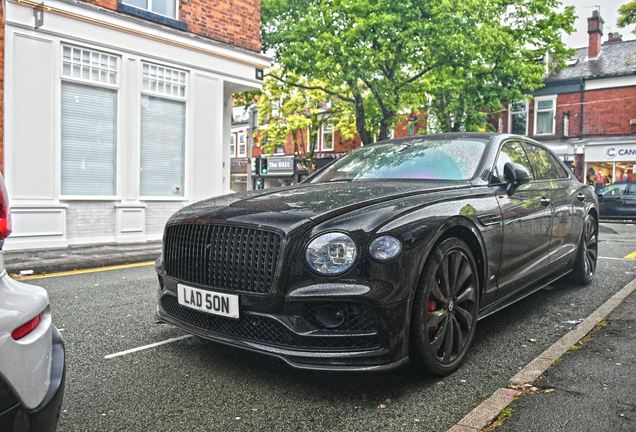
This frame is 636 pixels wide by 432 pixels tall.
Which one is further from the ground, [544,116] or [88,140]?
[544,116]

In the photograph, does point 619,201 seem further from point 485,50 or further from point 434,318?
point 434,318

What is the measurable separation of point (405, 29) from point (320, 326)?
17990mm

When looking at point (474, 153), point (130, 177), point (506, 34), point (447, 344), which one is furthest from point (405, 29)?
point (447, 344)

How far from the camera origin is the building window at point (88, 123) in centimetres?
998

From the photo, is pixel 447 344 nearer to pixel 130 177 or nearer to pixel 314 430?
pixel 314 430


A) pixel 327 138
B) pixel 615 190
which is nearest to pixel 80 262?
pixel 615 190

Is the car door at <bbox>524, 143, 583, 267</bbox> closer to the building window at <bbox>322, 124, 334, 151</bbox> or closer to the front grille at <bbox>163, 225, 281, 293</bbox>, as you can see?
the front grille at <bbox>163, 225, 281, 293</bbox>

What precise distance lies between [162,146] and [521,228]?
30.3ft

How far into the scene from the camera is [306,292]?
2678 mm

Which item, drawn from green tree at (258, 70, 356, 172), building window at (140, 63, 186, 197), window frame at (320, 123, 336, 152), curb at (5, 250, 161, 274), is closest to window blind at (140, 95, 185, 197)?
building window at (140, 63, 186, 197)

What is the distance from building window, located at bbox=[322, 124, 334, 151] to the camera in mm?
37281

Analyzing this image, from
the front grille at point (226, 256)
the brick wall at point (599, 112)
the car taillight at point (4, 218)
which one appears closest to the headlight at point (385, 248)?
the front grille at point (226, 256)

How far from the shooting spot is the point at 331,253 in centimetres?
270

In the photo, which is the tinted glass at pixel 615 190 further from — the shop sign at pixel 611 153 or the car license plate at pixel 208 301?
the car license plate at pixel 208 301
